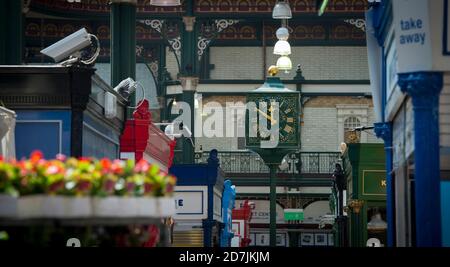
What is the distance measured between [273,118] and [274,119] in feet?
0.10

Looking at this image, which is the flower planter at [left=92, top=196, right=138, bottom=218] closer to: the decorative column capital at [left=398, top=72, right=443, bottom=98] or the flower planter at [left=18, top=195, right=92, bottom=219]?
the flower planter at [left=18, top=195, right=92, bottom=219]

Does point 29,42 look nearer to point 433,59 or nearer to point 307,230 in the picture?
point 307,230

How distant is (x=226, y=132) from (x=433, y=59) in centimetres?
4531

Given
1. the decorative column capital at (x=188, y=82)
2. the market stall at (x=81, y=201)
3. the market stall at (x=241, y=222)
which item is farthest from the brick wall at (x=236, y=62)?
the market stall at (x=81, y=201)

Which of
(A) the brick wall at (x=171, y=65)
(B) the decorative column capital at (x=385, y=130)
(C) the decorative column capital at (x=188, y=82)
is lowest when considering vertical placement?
(B) the decorative column capital at (x=385, y=130)

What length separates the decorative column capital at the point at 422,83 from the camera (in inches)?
398

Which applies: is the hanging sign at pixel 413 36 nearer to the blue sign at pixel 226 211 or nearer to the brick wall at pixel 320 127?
the blue sign at pixel 226 211

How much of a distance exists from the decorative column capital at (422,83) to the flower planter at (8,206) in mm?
4763

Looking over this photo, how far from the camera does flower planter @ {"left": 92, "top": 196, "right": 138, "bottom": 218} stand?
6059 mm

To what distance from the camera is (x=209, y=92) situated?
53.9 m

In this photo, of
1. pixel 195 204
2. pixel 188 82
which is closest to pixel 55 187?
pixel 195 204

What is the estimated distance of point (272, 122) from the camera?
83.3 ft

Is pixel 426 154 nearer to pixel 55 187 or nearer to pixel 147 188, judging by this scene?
pixel 147 188

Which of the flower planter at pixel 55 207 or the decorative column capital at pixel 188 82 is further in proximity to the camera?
the decorative column capital at pixel 188 82
